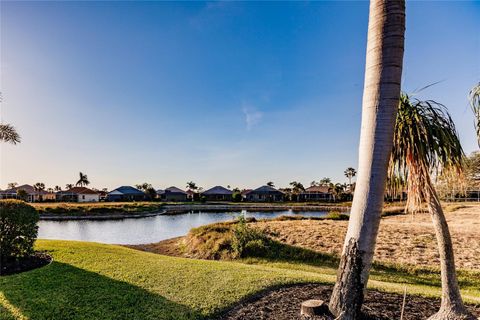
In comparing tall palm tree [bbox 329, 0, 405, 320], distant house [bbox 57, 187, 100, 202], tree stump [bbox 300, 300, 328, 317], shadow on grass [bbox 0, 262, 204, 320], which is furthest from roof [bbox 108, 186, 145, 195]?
tall palm tree [bbox 329, 0, 405, 320]

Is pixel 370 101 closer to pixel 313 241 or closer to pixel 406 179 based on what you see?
pixel 406 179

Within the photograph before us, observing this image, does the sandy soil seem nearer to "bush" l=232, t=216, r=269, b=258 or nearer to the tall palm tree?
"bush" l=232, t=216, r=269, b=258

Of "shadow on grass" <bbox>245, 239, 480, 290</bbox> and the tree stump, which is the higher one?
the tree stump

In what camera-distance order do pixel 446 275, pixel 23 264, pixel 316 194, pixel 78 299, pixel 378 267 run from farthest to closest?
pixel 316 194, pixel 378 267, pixel 23 264, pixel 78 299, pixel 446 275

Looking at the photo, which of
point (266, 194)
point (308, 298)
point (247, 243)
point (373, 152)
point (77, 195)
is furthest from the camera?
point (266, 194)

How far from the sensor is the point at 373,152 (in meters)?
3.65

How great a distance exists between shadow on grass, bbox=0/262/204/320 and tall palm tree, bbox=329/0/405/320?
2.35 metres

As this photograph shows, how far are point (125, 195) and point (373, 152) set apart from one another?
6794cm

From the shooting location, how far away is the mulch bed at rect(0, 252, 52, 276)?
712cm

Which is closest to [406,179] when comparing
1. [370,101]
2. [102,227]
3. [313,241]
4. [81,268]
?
[370,101]

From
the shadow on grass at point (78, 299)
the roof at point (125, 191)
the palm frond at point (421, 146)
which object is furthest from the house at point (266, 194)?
the palm frond at point (421, 146)

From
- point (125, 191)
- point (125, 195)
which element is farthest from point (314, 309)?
point (125, 191)

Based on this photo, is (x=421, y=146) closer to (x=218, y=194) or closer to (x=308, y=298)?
(x=308, y=298)

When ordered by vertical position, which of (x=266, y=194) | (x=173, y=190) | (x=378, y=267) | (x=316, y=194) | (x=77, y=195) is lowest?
(x=378, y=267)
